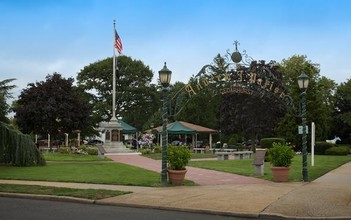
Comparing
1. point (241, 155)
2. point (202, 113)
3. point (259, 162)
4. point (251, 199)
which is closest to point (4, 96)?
point (259, 162)

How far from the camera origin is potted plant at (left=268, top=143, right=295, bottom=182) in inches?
656

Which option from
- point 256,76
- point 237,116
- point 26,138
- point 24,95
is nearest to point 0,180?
point 26,138

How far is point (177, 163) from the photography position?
15.4 meters

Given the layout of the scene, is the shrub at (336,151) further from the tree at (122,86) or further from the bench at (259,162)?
the tree at (122,86)

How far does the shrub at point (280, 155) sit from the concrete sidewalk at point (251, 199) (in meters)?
1.29

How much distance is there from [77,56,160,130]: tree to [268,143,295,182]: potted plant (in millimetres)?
54923

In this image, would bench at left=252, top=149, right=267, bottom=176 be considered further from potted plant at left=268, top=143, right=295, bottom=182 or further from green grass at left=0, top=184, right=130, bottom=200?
green grass at left=0, top=184, right=130, bottom=200

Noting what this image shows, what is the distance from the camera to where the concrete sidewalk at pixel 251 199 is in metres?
10.1

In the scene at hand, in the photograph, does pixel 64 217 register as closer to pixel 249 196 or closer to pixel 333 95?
pixel 249 196

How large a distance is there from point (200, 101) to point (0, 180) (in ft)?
176

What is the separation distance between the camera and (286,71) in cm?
6512

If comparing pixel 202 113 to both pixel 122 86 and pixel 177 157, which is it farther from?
pixel 177 157

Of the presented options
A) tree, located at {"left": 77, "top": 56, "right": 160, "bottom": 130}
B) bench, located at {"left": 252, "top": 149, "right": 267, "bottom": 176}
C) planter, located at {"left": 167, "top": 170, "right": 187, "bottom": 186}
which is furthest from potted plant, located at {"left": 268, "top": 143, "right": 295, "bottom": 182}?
tree, located at {"left": 77, "top": 56, "right": 160, "bottom": 130}

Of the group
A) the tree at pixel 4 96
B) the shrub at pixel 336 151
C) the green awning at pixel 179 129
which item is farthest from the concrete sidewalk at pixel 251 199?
the green awning at pixel 179 129
